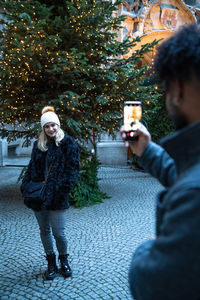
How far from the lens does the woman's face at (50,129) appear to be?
3109mm

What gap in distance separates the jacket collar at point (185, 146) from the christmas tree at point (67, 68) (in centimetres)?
462

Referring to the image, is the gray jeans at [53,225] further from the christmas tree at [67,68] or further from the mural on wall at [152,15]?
the mural on wall at [152,15]

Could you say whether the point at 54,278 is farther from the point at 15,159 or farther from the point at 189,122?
the point at 15,159

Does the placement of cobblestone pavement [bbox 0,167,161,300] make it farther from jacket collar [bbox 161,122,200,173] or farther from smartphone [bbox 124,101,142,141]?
jacket collar [bbox 161,122,200,173]

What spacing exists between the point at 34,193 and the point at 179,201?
2.50 metres

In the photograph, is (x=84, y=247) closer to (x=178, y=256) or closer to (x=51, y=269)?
(x=51, y=269)

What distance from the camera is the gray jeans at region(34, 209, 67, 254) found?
2.97 metres

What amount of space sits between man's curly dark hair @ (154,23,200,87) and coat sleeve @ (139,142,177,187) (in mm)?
441

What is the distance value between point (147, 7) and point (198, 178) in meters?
13.0

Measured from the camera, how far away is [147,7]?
38.7ft

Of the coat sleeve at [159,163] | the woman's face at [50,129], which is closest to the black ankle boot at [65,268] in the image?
the woman's face at [50,129]

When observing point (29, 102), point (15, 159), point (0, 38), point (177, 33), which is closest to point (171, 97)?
point (177, 33)

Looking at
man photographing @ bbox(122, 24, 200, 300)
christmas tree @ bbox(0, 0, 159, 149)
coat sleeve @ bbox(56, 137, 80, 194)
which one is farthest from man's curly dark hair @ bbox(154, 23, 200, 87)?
christmas tree @ bbox(0, 0, 159, 149)

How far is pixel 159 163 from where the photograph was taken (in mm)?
1209
